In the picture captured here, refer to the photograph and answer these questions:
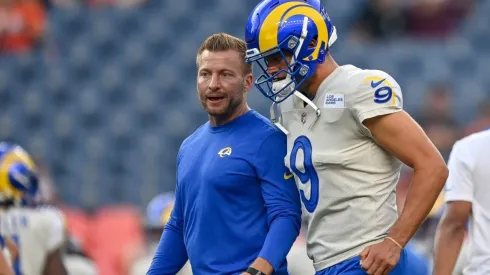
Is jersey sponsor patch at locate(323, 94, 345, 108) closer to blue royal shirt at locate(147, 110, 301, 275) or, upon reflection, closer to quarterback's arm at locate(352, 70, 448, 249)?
quarterback's arm at locate(352, 70, 448, 249)

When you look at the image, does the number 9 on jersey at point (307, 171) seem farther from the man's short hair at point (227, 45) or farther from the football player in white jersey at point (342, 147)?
the man's short hair at point (227, 45)

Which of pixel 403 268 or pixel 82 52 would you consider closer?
pixel 403 268

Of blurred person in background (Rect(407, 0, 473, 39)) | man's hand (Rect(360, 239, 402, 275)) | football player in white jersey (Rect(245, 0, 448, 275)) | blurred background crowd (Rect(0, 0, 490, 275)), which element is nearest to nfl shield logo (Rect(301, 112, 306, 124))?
football player in white jersey (Rect(245, 0, 448, 275))

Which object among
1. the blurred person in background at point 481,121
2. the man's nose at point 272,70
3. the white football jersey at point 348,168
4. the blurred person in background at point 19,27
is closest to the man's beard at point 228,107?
the man's nose at point 272,70

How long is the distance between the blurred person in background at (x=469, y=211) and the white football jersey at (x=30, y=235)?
7.97 ft

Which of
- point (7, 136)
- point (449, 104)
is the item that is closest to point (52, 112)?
point (7, 136)

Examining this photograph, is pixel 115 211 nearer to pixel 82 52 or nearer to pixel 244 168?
pixel 82 52

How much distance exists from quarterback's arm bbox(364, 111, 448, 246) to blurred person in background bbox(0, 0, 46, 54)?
8.53 m

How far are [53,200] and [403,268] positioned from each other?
23.3 feet

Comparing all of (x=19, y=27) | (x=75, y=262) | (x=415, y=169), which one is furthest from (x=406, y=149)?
(x=19, y=27)

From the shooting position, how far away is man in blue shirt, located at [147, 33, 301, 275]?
14.7 feet

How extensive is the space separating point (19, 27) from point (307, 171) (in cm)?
830

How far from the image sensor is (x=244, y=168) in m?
4.52

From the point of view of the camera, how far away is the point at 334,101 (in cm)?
435
